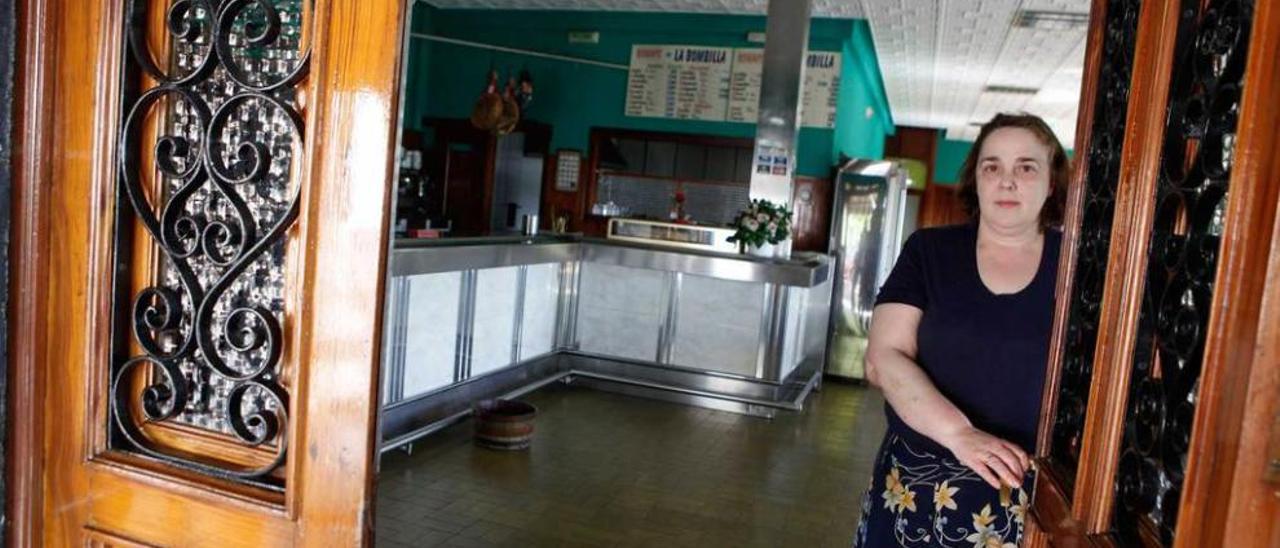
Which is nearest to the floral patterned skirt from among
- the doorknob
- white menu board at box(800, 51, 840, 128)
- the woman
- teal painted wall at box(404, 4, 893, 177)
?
the woman

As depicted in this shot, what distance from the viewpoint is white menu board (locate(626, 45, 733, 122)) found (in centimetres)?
923

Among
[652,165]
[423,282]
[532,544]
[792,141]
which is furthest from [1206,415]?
[652,165]

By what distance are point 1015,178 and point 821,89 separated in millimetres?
7262

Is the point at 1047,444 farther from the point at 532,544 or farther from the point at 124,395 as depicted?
the point at 532,544

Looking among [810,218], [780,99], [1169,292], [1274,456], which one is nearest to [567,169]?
[810,218]

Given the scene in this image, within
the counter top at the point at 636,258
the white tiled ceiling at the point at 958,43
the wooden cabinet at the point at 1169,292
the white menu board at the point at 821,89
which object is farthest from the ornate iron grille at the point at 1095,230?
the white menu board at the point at 821,89

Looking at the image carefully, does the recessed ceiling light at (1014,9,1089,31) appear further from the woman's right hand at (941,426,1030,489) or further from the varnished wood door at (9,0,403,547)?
the varnished wood door at (9,0,403,547)

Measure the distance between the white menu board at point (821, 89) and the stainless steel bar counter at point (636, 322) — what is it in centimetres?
203

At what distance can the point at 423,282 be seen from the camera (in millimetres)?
5062

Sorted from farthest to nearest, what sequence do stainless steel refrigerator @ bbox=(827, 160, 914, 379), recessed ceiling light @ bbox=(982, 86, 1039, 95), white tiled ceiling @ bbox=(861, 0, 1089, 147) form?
recessed ceiling light @ bbox=(982, 86, 1039, 95)
stainless steel refrigerator @ bbox=(827, 160, 914, 379)
white tiled ceiling @ bbox=(861, 0, 1089, 147)

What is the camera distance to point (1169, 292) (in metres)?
1.06

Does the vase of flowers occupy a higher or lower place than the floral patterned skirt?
higher

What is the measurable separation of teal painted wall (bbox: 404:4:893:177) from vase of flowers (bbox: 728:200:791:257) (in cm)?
215

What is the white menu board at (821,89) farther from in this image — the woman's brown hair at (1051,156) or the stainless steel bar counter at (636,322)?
the woman's brown hair at (1051,156)
